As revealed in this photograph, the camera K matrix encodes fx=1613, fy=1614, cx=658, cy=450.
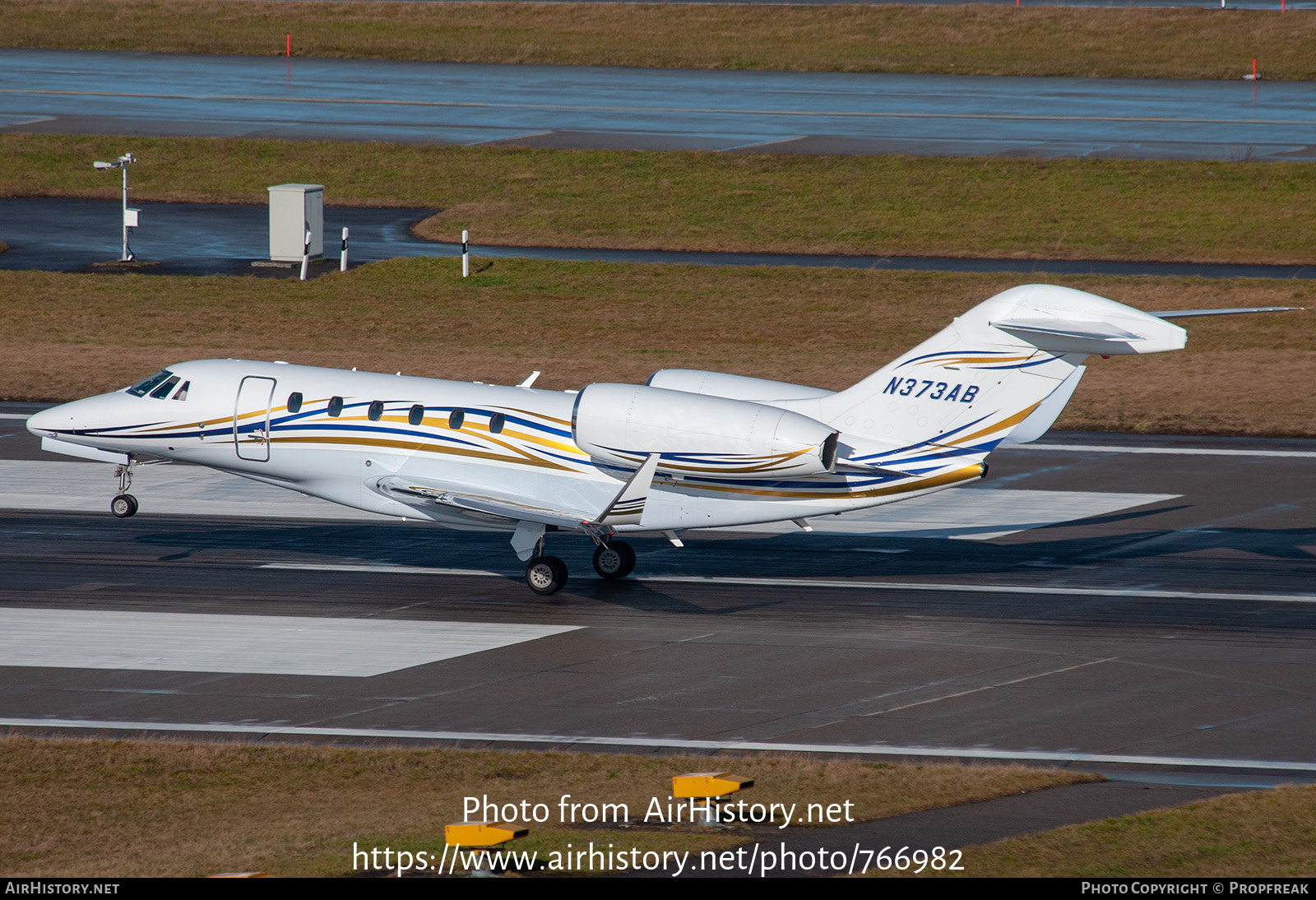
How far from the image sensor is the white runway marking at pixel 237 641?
20688 mm

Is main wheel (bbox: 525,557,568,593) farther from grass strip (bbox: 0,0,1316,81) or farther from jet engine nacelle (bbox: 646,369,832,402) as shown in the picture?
grass strip (bbox: 0,0,1316,81)

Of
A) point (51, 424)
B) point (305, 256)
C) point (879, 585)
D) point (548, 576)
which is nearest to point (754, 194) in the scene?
point (305, 256)

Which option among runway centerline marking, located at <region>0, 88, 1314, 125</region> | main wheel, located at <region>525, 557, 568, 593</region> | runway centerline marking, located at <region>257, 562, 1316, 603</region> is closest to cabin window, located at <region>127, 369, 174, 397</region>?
runway centerline marking, located at <region>257, 562, 1316, 603</region>

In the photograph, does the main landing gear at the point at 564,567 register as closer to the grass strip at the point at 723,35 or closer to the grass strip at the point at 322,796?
the grass strip at the point at 322,796

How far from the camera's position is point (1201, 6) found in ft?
276

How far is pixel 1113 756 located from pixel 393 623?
1012 centimetres

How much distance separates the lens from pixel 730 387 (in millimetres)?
23672

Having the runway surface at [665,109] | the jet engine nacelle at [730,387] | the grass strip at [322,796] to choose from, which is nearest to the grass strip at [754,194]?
the runway surface at [665,109]

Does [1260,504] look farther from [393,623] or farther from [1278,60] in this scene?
[1278,60]

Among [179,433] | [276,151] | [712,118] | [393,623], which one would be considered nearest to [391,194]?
[276,151]

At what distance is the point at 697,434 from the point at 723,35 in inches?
2540

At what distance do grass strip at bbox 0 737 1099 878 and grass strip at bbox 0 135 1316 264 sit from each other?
3713 cm

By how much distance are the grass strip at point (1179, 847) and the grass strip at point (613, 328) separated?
20808 millimetres

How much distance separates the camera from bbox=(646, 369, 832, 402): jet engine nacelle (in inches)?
930
